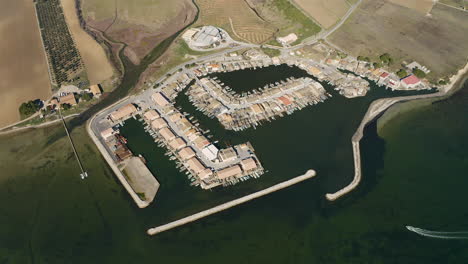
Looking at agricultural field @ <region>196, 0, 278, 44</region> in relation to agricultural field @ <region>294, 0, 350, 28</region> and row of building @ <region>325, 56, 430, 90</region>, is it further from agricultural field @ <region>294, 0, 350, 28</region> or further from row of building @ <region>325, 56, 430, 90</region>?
row of building @ <region>325, 56, 430, 90</region>

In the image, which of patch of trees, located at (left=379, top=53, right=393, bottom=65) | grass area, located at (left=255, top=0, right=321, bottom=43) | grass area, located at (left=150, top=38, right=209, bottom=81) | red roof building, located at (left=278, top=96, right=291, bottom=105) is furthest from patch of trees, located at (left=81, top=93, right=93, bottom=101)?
patch of trees, located at (left=379, top=53, right=393, bottom=65)

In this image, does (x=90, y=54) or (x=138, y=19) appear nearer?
(x=90, y=54)

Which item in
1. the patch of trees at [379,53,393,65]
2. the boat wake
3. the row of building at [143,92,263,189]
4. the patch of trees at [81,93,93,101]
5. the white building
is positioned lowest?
the boat wake

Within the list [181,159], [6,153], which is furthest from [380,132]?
[6,153]

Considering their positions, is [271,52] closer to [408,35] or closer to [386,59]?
[386,59]

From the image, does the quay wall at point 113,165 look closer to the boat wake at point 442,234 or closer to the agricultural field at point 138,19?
the agricultural field at point 138,19

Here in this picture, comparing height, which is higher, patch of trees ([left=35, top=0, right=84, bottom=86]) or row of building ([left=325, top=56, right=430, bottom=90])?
patch of trees ([left=35, top=0, right=84, bottom=86])

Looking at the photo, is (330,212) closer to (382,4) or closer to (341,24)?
(341,24)

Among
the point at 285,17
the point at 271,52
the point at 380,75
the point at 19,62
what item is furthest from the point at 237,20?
the point at 19,62
